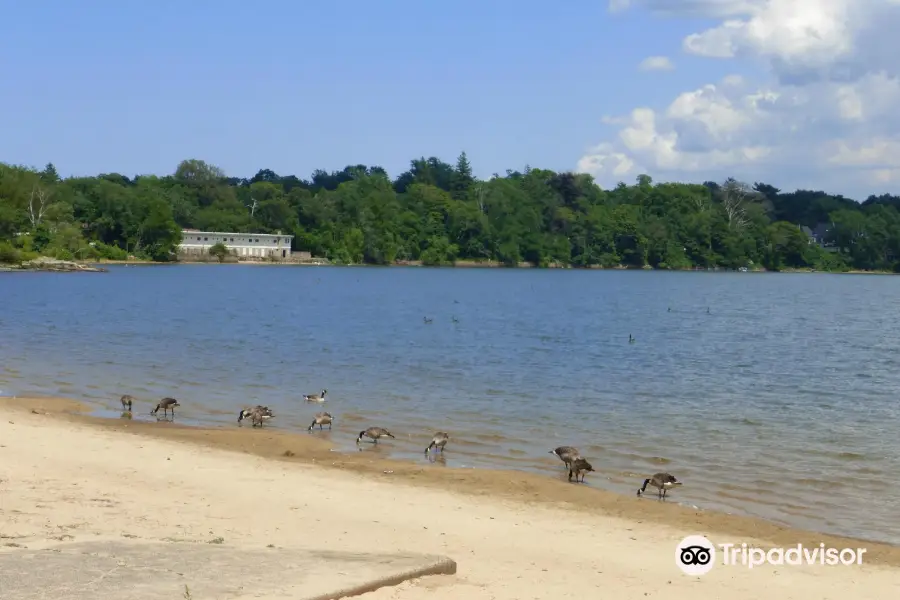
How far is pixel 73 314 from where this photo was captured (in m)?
55.6

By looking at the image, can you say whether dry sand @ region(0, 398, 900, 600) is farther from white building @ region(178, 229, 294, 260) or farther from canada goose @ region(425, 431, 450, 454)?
white building @ region(178, 229, 294, 260)

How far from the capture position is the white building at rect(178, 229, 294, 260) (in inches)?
6683

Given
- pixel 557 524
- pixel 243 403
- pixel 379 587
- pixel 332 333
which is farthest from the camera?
pixel 332 333

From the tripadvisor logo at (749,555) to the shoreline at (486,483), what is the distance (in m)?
0.31

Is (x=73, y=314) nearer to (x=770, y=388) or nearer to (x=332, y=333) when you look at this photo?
(x=332, y=333)

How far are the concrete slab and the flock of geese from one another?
701 cm

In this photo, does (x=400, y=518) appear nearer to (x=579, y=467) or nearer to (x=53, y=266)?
(x=579, y=467)

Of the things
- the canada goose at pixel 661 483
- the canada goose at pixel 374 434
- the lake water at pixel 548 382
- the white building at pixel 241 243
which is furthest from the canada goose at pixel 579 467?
the white building at pixel 241 243

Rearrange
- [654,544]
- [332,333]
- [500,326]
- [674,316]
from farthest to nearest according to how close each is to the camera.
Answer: [674,316]
[500,326]
[332,333]
[654,544]

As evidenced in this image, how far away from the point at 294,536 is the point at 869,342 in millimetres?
43717

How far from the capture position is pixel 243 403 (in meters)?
25.5

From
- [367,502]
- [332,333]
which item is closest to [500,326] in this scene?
[332,333]

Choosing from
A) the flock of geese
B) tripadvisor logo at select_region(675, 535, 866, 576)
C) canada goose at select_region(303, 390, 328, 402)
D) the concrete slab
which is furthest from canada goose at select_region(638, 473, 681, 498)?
canada goose at select_region(303, 390, 328, 402)

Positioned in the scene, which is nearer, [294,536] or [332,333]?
[294,536]
